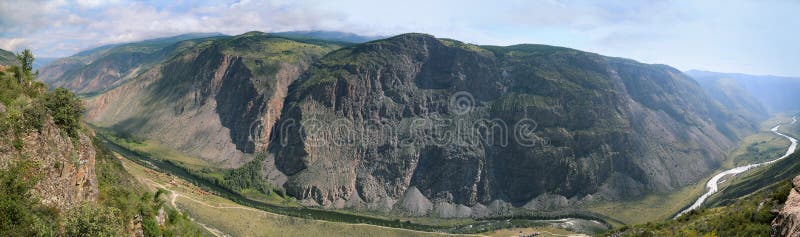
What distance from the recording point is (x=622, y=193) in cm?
19238

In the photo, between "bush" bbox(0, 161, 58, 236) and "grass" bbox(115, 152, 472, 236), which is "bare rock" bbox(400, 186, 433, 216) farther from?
"bush" bbox(0, 161, 58, 236)

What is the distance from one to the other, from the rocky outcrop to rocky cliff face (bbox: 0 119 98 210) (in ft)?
179

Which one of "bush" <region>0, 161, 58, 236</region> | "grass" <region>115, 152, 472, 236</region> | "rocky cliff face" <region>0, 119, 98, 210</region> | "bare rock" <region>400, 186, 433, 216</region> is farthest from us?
"bare rock" <region>400, 186, 433, 216</region>

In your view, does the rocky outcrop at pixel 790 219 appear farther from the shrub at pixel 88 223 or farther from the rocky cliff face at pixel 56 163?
the rocky cliff face at pixel 56 163

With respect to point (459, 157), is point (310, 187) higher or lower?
lower

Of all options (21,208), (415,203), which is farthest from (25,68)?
(415,203)

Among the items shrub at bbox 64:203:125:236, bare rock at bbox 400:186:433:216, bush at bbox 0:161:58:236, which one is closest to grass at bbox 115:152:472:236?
bare rock at bbox 400:186:433:216

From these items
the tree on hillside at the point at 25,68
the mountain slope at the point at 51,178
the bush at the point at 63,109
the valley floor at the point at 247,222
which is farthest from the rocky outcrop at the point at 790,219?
the valley floor at the point at 247,222

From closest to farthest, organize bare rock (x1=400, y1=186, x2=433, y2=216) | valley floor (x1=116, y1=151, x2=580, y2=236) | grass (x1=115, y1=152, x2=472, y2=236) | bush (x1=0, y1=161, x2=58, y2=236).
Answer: bush (x1=0, y1=161, x2=58, y2=236) → valley floor (x1=116, y1=151, x2=580, y2=236) → grass (x1=115, y1=152, x2=472, y2=236) → bare rock (x1=400, y1=186, x2=433, y2=216)

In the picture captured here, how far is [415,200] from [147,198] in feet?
464

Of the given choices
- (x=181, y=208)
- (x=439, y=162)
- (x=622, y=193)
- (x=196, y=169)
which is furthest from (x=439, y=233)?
(x=196, y=169)

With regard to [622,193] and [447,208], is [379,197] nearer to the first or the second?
[447,208]

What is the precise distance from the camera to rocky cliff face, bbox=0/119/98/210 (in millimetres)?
36250

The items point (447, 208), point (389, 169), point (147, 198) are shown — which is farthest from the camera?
point (389, 169)
